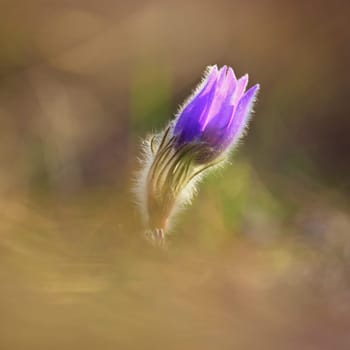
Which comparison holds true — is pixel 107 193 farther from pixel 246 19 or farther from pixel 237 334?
pixel 237 334

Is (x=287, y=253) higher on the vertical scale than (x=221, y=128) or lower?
higher

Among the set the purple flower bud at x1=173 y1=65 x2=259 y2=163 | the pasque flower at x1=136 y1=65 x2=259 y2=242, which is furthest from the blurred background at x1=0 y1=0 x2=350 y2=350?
the purple flower bud at x1=173 y1=65 x2=259 y2=163

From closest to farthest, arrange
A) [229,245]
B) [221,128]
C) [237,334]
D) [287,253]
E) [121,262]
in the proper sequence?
[237,334] → [121,262] → [221,128] → [229,245] → [287,253]

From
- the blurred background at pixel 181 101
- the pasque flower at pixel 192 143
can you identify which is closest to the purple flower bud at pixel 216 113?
the pasque flower at pixel 192 143

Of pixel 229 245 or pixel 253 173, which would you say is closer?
pixel 229 245

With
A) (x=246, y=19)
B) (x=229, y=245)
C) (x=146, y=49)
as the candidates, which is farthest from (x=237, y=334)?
(x=246, y=19)

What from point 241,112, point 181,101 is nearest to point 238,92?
point 241,112

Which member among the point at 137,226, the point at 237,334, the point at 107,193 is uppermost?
the point at 107,193
